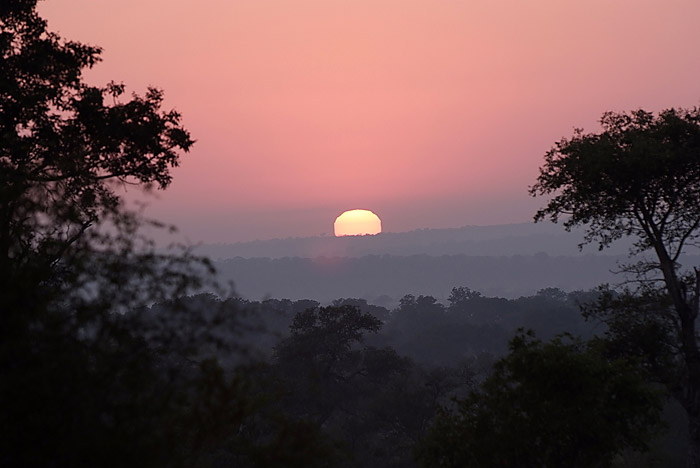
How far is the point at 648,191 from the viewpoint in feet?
74.6

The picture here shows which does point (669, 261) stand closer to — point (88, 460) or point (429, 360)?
point (88, 460)

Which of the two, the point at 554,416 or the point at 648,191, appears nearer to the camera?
the point at 554,416

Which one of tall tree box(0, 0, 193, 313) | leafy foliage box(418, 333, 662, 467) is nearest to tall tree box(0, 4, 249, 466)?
tall tree box(0, 0, 193, 313)

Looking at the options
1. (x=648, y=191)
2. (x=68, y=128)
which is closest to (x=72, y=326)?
(x=68, y=128)

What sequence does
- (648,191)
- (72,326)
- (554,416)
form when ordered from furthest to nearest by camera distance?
(648,191) → (554,416) → (72,326)

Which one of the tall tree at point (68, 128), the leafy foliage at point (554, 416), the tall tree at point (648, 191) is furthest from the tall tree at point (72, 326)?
the tall tree at point (648, 191)

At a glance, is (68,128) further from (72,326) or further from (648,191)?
(648,191)

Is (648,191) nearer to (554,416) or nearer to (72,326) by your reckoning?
(554,416)

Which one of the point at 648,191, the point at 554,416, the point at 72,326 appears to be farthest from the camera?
the point at 648,191

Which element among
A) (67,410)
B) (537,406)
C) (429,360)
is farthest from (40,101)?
(429,360)

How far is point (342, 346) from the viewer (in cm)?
5362

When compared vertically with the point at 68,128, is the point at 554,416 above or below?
below

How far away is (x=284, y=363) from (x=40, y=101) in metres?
41.1

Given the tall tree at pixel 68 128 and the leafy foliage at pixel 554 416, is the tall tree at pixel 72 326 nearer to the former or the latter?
the tall tree at pixel 68 128
